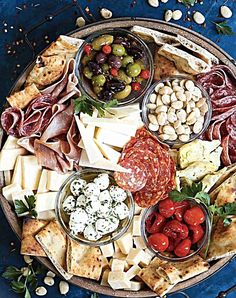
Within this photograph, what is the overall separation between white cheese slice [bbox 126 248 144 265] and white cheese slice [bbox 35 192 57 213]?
34cm

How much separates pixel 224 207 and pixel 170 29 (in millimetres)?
687

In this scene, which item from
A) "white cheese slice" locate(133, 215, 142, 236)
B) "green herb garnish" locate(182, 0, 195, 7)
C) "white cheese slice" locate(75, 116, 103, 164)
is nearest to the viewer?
"white cheese slice" locate(75, 116, 103, 164)

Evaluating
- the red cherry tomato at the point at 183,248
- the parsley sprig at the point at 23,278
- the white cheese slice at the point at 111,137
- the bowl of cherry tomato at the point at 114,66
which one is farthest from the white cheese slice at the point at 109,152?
the parsley sprig at the point at 23,278

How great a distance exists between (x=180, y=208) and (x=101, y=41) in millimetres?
684

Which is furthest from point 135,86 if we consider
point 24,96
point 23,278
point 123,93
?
point 23,278

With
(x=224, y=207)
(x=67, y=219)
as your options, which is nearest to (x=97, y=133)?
(x=67, y=219)

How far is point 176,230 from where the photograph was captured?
256 centimetres

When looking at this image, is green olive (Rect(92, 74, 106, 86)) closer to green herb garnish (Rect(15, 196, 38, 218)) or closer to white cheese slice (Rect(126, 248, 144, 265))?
green herb garnish (Rect(15, 196, 38, 218))

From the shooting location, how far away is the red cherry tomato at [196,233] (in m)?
2.57

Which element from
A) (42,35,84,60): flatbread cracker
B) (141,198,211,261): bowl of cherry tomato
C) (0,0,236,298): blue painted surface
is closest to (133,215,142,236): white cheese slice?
(141,198,211,261): bowl of cherry tomato

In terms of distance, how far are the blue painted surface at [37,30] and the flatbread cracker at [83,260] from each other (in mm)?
233

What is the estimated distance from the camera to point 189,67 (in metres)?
2.60

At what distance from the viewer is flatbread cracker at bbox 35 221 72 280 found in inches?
99.3

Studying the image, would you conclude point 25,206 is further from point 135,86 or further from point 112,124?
point 135,86
